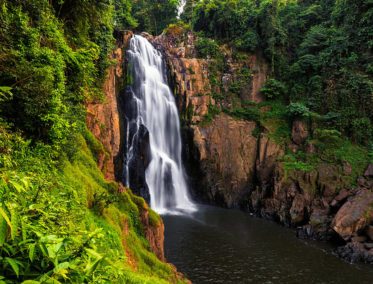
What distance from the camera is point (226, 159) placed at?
29422 millimetres

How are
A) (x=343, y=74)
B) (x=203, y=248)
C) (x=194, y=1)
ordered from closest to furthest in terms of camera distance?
(x=203, y=248)
(x=343, y=74)
(x=194, y=1)

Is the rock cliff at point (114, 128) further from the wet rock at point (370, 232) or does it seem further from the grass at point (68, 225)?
the wet rock at point (370, 232)

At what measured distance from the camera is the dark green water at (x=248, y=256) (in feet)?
49.5

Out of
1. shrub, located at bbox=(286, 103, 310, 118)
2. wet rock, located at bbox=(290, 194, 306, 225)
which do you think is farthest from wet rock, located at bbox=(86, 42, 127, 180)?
shrub, located at bbox=(286, 103, 310, 118)

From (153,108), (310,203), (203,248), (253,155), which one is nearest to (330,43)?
(253,155)

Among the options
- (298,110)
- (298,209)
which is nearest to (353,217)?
Answer: (298,209)

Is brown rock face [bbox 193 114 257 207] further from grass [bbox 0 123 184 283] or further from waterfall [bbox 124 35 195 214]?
grass [bbox 0 123 184 283]

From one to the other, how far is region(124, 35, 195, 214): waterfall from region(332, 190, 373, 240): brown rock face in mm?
11563

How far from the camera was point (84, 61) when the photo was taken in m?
11.9

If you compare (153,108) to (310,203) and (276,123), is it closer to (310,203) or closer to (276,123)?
(276,123)

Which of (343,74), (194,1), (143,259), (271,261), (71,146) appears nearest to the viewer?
(71,146)

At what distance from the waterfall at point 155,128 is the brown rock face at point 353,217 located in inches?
455

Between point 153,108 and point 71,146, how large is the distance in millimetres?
19405

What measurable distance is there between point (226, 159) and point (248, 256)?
13.2m
